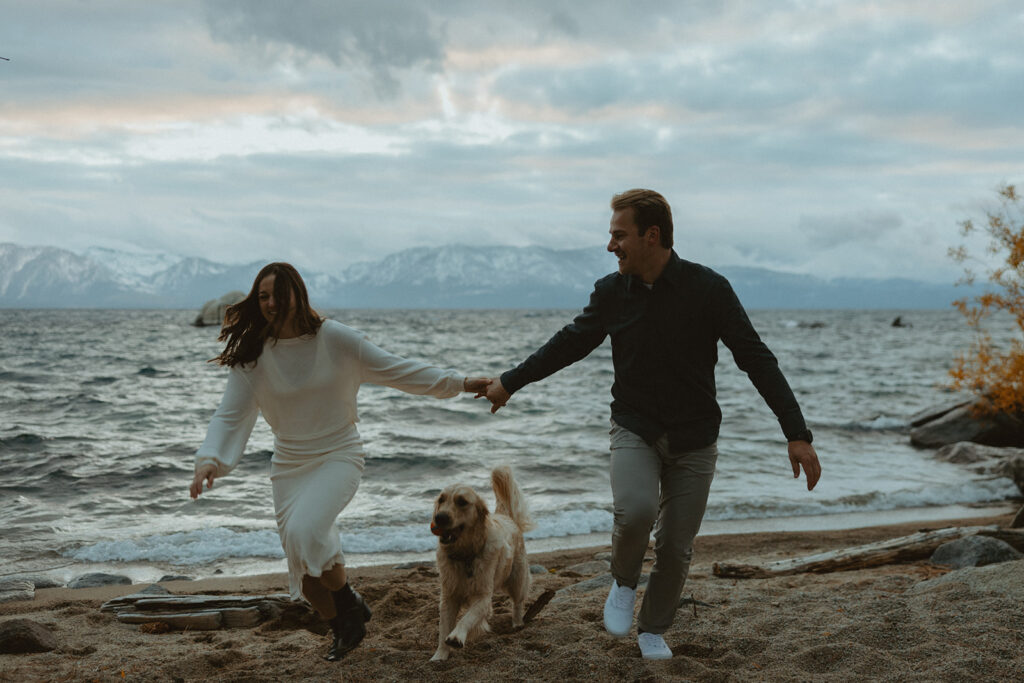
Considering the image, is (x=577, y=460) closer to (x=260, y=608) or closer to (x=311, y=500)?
(x=260, y=608)

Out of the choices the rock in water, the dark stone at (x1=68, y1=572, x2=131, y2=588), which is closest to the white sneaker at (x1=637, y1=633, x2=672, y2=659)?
the dark stone at (x1=68, y1=572, x2=131, y2=588)

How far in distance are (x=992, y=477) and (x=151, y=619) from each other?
13393 millimetres

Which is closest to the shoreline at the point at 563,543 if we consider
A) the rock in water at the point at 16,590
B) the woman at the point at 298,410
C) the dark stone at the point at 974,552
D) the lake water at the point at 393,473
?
the lake water at the point at 393,473

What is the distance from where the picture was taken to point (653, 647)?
4.73 m

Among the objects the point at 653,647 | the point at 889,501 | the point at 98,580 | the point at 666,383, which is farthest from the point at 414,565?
the point at 889,501

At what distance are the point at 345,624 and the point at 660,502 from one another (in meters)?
2.13

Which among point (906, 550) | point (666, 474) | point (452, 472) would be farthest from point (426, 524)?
point (666, 474)

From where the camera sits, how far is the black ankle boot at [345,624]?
5.06m

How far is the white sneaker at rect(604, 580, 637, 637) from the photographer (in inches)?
188

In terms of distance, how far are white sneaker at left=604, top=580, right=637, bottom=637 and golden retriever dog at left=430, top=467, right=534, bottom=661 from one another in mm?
741

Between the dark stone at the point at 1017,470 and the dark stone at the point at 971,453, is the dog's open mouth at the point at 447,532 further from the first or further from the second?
the dark stone at the point at 971,453

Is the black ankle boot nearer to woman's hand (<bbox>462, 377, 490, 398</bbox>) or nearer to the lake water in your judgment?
woman's hand (<bbox>462, 377, 490, 398</bbox>)

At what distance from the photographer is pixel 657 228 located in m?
4.56

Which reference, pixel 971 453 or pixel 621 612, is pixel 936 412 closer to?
pixel 971 453
